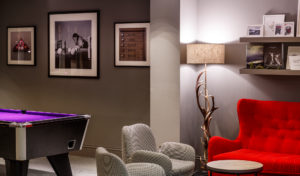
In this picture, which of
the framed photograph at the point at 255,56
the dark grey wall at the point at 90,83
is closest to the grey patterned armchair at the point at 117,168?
the framed photograph at the point at 255,56

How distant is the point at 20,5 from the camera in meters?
7.87

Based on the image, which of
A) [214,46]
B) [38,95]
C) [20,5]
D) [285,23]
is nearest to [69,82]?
[38,95]

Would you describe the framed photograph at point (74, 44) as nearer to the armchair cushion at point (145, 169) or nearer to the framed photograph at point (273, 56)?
the framed photograph at point (273, 56)

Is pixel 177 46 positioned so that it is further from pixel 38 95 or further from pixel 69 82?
pixel 38 95

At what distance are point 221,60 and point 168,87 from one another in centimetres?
72

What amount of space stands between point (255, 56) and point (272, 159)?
1.35m

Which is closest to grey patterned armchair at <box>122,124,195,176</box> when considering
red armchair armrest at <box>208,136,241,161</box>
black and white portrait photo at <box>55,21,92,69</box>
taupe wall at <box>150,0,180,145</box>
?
red armchair armrest at <box>208,136,241,161</box>

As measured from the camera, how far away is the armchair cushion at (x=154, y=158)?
15.2ft

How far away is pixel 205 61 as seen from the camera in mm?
5961

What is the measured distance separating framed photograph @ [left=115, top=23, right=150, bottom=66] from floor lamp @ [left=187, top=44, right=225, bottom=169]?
98 centimetres

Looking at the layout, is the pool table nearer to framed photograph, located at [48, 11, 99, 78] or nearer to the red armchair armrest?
the red armchair armrest

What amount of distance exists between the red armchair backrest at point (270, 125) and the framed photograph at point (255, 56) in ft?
1.38

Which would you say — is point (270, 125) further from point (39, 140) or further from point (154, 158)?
point (39, 140)

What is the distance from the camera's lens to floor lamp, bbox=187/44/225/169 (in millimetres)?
5953
